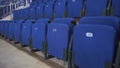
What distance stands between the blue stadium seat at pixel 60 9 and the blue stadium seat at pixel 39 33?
0.46m

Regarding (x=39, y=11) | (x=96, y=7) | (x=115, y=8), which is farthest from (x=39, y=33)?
(x=39, y=11)

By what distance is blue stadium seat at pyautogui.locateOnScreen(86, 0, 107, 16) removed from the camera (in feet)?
5.32

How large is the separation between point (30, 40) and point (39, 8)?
111cm

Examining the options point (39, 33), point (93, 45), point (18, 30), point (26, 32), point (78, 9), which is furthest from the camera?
point (18, 30)

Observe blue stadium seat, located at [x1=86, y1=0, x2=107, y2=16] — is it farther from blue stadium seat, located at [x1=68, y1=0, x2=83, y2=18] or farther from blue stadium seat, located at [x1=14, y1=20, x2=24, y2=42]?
blue stadium seat, located at [x1=14, y1=20, x2=24, y2=42]

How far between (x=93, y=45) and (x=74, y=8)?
111 centimetres

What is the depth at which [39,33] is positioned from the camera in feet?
6.09

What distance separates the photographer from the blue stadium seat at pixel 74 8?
2000 mm

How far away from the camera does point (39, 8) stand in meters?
3.10

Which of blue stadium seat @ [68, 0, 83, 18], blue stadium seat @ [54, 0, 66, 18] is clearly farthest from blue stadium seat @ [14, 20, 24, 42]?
blue stadium seat @ [68, 0, 83, 18]

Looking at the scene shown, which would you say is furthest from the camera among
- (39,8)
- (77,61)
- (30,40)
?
(39,8)

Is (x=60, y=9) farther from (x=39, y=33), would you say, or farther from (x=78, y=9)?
(x=39, y=33)

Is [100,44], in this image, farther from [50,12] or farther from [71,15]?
[50,12]

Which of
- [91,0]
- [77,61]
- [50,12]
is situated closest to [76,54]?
[77,61]
